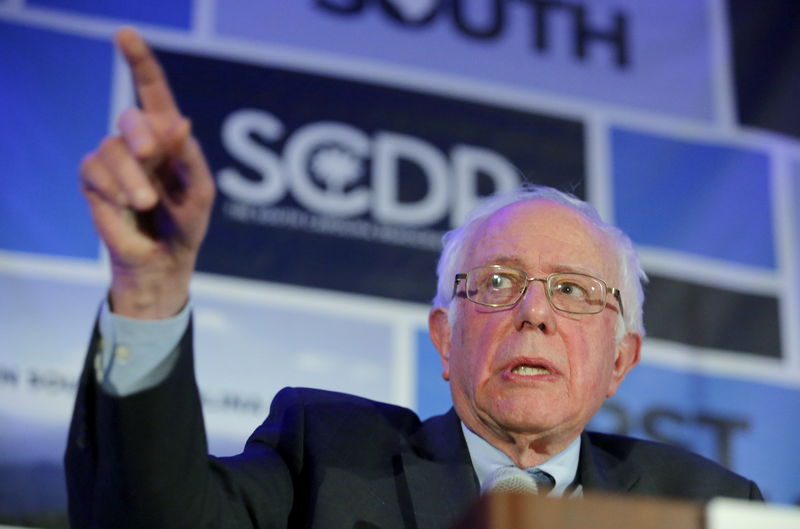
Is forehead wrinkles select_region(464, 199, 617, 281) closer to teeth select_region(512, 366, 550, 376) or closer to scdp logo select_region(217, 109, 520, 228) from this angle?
teeth select_region(512, 366, 550, 376)

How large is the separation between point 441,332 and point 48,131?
3.99 ft

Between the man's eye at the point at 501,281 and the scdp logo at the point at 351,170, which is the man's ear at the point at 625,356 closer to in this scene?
the man's eye at the point at 501,281

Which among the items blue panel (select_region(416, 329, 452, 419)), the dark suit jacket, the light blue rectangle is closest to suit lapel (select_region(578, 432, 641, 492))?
the dark suit jacket

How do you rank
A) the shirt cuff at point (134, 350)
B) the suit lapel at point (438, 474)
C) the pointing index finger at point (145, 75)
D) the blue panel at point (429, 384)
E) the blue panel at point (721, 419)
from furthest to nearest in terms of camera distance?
1. the blue panel at point (721, 419)
2. the blue panel at point (429, 384)
3. the suit lapel at point (438, 474)
4. the shirt cuff at point (134, 350)
5. the pointing index finger at point (145, 75)

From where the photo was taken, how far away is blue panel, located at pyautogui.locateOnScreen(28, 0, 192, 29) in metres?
2.87

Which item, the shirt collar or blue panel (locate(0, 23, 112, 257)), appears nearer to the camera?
the shirt collar

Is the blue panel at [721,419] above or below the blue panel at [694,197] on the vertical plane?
below

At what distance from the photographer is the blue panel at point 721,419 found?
311 centimetres

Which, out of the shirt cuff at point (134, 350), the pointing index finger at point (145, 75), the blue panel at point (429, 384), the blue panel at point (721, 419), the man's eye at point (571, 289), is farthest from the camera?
the blue panel at point (721, 419)

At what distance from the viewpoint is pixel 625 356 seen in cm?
208

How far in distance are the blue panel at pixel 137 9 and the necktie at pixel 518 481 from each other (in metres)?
1.65

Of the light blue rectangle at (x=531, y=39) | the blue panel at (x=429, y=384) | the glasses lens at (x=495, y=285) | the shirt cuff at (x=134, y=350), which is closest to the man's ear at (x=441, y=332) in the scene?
the glasses lens at (x=495, y=285)

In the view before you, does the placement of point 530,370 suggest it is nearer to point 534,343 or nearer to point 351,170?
point 534,343

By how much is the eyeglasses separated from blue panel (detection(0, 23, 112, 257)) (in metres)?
1.13
